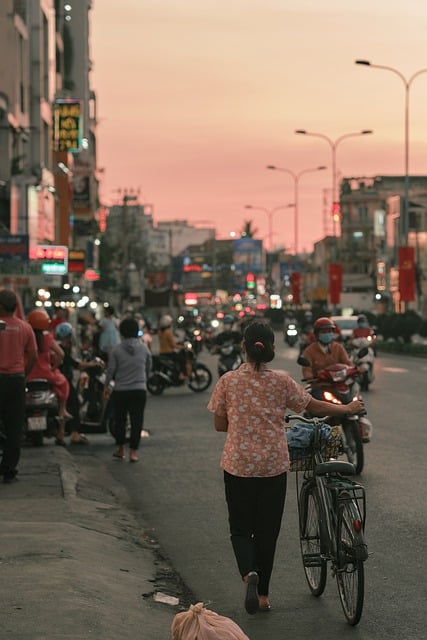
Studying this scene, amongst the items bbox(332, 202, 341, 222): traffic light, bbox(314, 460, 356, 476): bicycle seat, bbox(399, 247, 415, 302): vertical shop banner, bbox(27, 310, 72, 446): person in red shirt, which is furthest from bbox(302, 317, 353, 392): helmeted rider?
bbox(332, 202, 341, 222): traffic light

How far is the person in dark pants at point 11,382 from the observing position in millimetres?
13266

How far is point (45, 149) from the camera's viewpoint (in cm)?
6156

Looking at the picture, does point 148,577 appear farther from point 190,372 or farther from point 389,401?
point 190,372

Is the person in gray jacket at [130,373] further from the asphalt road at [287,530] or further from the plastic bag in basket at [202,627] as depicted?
the plastic bag in basket at [202,627]

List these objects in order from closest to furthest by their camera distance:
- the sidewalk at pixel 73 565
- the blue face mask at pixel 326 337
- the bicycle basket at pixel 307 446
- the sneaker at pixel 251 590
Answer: the sidewalk at pixel 73 565, the sneaker at pixel 251 590, the bicycle basket at pixel 307 446, the blue face mask at pixel 326 337

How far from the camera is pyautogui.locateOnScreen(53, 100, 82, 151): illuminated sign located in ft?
212

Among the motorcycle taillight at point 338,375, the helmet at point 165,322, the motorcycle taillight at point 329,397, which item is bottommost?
the motorcycle taillight at point 329,397

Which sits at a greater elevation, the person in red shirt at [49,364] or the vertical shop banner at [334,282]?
the vertical shop banner at [334,282]

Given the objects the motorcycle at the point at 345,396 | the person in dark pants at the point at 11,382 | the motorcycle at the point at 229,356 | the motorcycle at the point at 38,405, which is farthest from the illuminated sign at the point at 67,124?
the person in dark pants at the point at 11,382

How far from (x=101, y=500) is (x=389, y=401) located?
559 inches

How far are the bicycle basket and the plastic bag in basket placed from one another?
259 cm

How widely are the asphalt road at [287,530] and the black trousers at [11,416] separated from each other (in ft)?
4.24

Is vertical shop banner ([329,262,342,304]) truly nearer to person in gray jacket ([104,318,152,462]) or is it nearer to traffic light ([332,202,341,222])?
traffic light ([332,202,341,222])

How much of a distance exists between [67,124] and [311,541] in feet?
190
